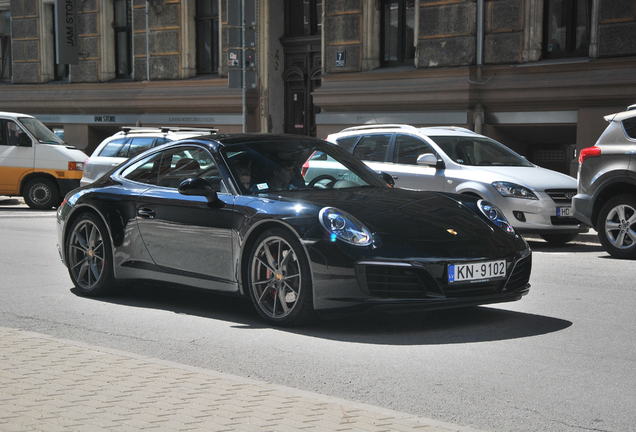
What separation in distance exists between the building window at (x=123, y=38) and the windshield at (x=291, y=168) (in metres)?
22.5

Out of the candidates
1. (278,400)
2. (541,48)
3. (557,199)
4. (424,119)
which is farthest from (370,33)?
(278,400)

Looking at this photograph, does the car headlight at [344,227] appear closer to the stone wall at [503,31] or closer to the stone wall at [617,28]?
the stone wall at [617,28]

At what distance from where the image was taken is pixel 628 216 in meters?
12.1

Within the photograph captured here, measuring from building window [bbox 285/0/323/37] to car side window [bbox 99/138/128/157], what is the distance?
8879mm

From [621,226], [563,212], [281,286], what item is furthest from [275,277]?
[563,212]

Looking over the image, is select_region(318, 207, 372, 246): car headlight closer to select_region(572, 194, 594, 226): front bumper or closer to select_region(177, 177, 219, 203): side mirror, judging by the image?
select_region(177, 177, 219, 203): side mirror

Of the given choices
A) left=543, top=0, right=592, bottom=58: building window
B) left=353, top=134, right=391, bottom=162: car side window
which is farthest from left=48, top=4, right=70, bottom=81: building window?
left=353, top=134, right=391, bottom=162: car side window

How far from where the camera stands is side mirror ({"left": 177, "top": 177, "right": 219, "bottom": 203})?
7855 millimetres

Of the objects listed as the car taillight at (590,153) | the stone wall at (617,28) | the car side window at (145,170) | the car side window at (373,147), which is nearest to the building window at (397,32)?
the stone wall at (617,28)

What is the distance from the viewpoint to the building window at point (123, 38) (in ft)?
98.5

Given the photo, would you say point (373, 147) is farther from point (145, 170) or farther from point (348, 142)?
point (145, 170)

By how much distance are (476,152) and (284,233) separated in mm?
7952

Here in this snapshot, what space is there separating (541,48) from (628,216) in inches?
372

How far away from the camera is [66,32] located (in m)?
30.3
